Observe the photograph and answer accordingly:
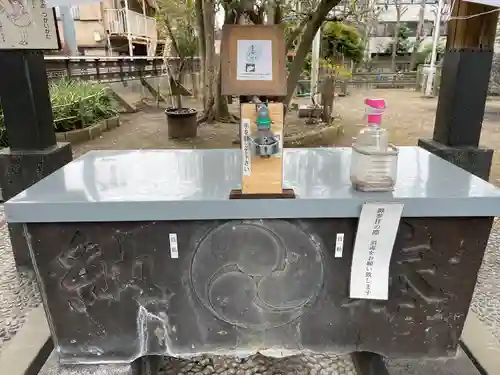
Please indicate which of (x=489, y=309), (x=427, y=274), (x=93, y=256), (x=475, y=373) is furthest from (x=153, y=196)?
(x=489, y=309)

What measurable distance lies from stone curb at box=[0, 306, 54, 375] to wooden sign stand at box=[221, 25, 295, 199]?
4.60 ft

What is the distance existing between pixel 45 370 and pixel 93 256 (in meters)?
0.67

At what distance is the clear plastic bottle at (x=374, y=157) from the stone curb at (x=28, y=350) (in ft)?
5.53

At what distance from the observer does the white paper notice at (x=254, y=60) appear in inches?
55.2

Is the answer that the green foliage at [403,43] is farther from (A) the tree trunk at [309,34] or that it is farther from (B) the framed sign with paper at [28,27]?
(B) the framed sign with paper at [28,27]

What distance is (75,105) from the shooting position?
7344 mm

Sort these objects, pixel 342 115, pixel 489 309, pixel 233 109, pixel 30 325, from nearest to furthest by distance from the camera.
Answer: pixel 30 325 < pixel 489 309 < pixel 342 115 < pixel 233 109

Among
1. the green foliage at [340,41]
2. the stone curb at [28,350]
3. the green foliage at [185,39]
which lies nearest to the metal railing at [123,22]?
the green foliage at [185,39]

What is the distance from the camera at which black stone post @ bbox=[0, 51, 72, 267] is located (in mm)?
2381

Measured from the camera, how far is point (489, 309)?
7.85ft

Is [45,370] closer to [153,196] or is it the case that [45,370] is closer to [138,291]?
[138,291]

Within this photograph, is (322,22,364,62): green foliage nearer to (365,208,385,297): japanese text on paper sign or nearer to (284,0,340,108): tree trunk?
(284,0,340,108): tree trunk

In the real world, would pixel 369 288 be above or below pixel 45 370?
above

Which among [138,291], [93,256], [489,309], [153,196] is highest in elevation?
[153,196]
